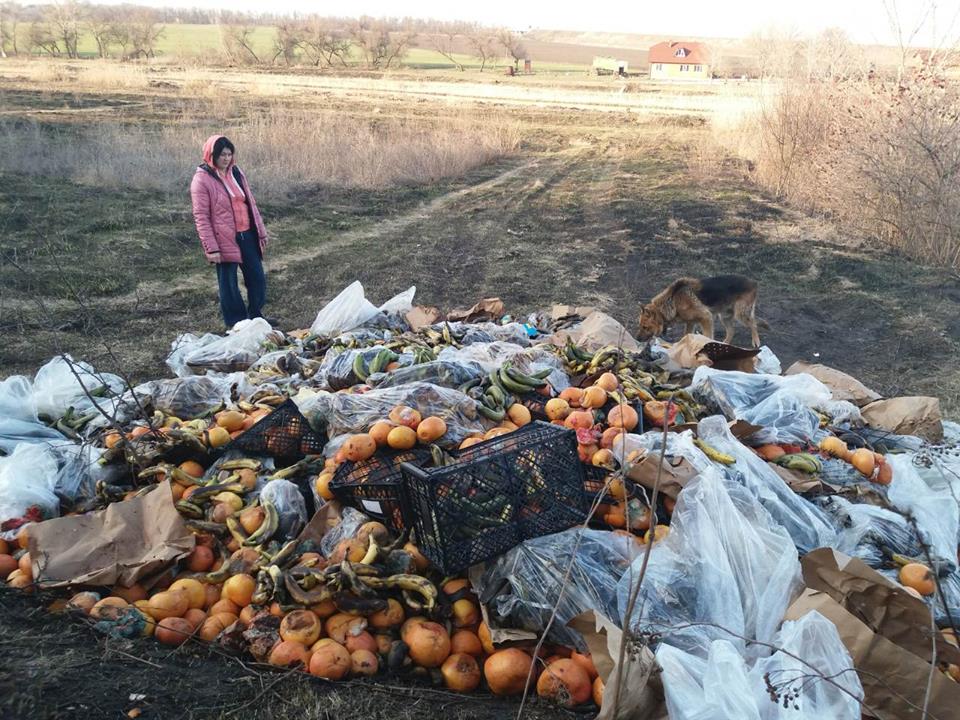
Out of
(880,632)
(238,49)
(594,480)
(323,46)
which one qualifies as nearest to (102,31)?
(238,49)

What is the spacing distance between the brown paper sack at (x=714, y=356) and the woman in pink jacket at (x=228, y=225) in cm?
441

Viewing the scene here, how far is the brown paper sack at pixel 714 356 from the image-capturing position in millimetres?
4988

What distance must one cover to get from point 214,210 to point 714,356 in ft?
15.9

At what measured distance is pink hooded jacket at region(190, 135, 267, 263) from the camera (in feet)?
20.5

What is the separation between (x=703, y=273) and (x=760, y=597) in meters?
8.35

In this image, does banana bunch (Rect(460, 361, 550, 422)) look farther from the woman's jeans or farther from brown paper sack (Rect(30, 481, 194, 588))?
the woman's jeans

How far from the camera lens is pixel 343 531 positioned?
10.1ft

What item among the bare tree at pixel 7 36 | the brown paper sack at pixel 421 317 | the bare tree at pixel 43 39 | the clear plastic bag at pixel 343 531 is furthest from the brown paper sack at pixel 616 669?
the bare tree at pixel 43 39

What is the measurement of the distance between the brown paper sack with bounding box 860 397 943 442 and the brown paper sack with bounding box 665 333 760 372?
0.92 m

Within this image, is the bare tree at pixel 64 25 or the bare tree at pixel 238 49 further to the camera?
the bare tree at pixel 238 49

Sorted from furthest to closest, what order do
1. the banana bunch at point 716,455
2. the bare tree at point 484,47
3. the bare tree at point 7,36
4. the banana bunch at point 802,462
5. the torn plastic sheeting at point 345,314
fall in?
the bare tree at point 484,47 → the bare tree at point 7,36 → the torn plastic sheeting at point 345,314 → the banana bunch at point 802,462 → the banana bunch at point 716,455

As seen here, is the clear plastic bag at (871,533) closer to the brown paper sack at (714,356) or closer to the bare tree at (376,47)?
the brown paper sack at (714,356)

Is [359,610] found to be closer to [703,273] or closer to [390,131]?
[703,273]

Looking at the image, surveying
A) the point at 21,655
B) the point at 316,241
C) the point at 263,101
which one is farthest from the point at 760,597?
the point at 263,101
